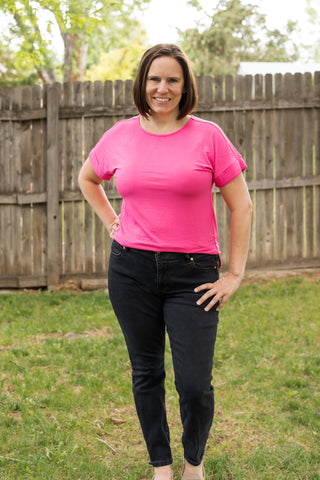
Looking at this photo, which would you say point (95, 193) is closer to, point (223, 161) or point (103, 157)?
point (103, 157)

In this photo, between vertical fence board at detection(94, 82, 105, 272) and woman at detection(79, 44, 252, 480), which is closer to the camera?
woman at detection(79, 44, 252, 480)

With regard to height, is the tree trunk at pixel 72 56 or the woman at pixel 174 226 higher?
the tree trunk at pixel 72 56

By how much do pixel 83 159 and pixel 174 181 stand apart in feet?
15.6

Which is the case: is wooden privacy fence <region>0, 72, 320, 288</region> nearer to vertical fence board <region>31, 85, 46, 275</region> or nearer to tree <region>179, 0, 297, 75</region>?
vertical fence board <region>31, 85, 46, 275</region>

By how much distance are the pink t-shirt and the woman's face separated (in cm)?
11

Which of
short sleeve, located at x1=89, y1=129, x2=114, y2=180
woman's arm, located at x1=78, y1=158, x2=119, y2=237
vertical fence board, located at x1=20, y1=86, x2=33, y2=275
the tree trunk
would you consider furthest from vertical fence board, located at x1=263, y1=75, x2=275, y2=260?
the tree trunk

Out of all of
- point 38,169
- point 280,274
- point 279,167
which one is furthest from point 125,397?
point 279,167

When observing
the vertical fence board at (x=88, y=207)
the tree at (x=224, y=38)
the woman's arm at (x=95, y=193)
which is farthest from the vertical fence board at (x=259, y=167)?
the tree at (x=224, y=38)

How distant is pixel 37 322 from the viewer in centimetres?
557

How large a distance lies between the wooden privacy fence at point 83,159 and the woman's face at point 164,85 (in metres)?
4.46

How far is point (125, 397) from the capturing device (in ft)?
12.6

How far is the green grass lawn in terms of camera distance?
2.98 m

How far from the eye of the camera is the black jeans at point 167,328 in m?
2.36

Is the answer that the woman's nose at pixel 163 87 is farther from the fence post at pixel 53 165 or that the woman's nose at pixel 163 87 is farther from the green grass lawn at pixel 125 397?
the fence post at pixel 53 165
